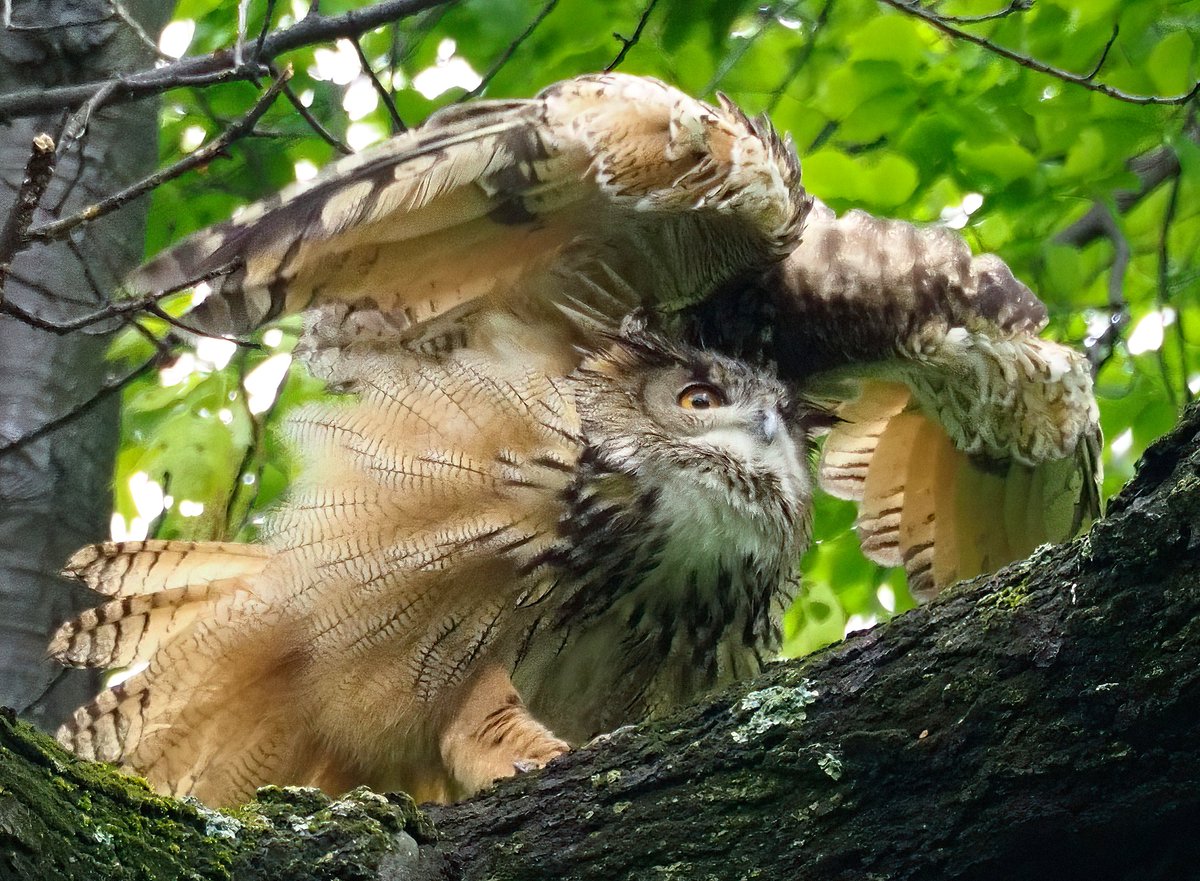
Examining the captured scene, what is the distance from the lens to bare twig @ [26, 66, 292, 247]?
2170mm

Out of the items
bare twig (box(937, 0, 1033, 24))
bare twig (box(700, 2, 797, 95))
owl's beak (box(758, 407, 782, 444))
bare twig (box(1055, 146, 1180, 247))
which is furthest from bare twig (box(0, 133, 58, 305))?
bare twig (box(1055, 146, 1180, 247))

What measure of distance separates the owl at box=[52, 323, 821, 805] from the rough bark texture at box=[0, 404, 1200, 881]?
756mm

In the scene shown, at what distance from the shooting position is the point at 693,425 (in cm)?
307

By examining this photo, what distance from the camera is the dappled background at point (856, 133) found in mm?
3652

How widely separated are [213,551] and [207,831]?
54.3 inches

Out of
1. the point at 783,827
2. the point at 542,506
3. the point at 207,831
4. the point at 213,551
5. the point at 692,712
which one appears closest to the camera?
the point at 207,831

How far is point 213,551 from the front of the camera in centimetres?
313

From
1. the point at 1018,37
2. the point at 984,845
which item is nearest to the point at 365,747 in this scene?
the point at 984,845

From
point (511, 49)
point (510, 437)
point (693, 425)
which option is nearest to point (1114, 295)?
point (693, 425)

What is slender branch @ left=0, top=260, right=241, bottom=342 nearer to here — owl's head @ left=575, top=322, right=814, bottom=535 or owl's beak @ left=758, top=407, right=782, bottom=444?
owl's head @ left=575, top=322, right=814, bottom=535

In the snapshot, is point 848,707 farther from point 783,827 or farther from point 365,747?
point 365,747

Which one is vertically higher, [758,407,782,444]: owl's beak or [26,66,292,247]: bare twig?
[26,66,292,247]: bare twig

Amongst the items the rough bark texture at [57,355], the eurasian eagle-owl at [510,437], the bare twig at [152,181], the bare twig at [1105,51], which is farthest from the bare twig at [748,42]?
the rough bark texture at [57,355]

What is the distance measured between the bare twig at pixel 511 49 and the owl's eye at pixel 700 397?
111cm
